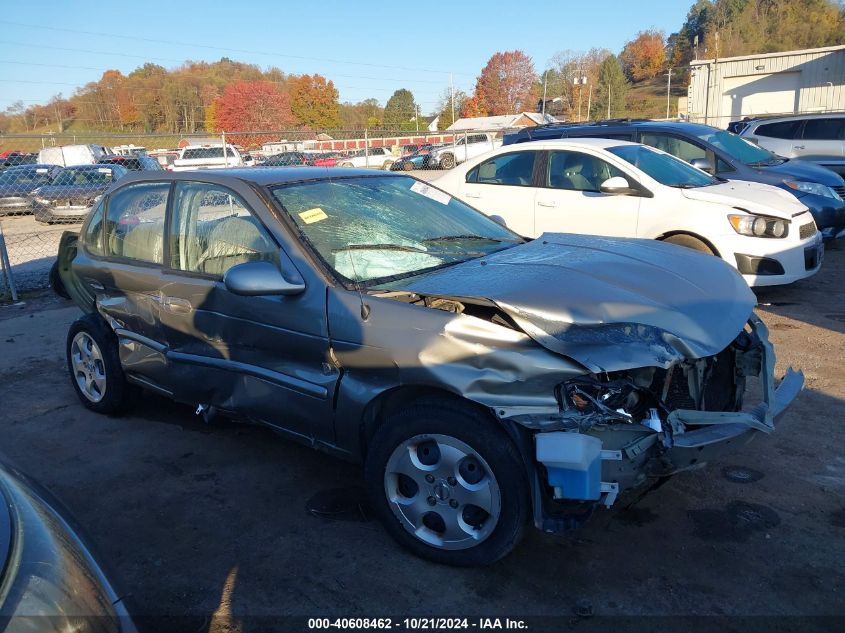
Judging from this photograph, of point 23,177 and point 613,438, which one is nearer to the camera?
point 613,438

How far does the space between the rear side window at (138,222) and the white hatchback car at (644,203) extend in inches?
130

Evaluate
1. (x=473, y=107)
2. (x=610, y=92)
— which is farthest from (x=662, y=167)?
(x=473, y=107)

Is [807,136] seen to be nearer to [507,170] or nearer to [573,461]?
[507,170]

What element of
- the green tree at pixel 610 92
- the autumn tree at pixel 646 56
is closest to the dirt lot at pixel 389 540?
the green tree at pixel 610 92

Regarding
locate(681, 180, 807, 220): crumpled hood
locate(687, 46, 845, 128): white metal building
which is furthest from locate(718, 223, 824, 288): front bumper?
locate(687, 46, 845, 128): white metal building

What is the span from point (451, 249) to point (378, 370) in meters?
1.03

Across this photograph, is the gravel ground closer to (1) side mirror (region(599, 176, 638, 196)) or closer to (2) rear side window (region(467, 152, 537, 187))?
(1) side mirror (region(599, 176, 638, 196))

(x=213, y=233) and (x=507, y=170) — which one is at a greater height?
(x=507, y=170)

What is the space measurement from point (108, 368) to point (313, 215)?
210cm

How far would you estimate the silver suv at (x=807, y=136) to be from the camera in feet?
43.6

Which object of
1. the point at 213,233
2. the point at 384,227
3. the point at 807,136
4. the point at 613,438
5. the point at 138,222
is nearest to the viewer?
the point at 613,438

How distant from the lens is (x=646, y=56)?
106188mm

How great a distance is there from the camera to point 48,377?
18.5 ft

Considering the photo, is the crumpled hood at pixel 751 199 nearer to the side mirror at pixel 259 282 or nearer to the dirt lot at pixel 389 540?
the dirt lot at pixel 389 540
